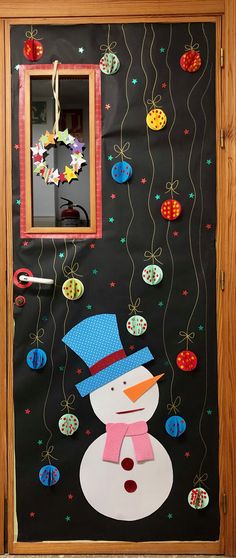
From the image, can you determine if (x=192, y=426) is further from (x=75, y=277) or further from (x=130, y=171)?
(x=130, y=171)

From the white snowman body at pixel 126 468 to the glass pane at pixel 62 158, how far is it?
669 millimetres

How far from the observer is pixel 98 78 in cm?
193

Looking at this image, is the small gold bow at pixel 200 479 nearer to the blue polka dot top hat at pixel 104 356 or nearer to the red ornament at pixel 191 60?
the blue polka dot top hat at pixel 104 356

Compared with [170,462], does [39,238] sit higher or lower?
higher

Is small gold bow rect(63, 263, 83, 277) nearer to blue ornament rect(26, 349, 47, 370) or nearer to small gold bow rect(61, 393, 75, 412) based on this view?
blue ornament rect(26, 349, 47, 370)

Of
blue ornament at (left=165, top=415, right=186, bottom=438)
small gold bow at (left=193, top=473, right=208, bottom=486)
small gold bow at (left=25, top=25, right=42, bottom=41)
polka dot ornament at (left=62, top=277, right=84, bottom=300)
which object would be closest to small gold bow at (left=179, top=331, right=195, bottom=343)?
blue ornament at (left=165, top=415, right=186, bottom=438)

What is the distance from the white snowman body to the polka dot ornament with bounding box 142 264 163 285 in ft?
1.08

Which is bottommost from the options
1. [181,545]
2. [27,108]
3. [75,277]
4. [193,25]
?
[181,545]

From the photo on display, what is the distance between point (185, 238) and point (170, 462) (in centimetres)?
85

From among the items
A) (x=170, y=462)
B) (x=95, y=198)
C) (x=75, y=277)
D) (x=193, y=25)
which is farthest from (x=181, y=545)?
(x=193, y=25)

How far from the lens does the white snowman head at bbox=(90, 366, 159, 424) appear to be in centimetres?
195

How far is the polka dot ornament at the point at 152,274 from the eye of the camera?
1.94 metres

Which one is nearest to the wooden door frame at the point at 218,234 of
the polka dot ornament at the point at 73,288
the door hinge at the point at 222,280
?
the door hinge at the point at 222,280

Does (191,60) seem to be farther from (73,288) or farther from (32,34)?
(73,288)
